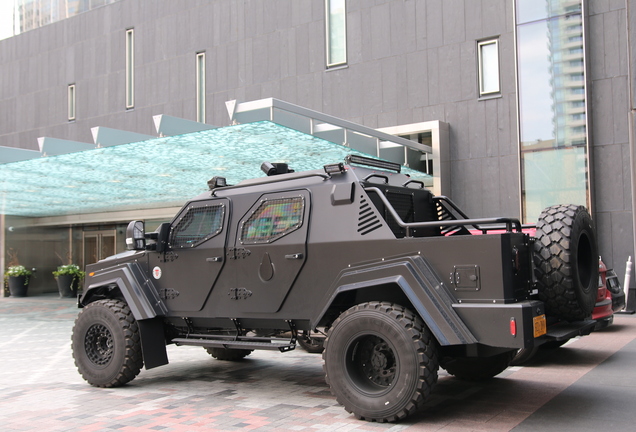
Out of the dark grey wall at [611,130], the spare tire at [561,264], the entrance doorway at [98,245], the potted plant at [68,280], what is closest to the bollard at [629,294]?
the dark grey wall at [611,130]

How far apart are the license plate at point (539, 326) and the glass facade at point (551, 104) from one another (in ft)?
34.0

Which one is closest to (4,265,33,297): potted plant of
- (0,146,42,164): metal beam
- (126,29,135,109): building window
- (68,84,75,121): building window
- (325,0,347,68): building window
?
(68,84,75,121): building window

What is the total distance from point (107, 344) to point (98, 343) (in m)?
0.18

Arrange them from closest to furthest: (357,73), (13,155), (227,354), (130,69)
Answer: (227,354)
(13,155)
(357,73)
(130,69)

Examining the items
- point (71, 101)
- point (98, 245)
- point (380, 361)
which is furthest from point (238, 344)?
point (71, 101)

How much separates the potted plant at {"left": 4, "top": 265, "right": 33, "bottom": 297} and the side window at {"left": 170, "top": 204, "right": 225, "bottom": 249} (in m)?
19.1

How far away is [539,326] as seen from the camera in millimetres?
4973

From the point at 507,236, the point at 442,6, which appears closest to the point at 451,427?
the point at 507,236

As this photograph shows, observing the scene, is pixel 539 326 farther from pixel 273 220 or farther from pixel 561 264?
pixel 273 220

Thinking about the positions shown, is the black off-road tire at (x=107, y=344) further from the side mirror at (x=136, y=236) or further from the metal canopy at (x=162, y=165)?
the metal canopy at (x=162, y=165)

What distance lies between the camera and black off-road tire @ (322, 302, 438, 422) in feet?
16.3

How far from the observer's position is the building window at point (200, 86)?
21.5 m

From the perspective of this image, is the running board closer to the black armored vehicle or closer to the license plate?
the black armored vehicle

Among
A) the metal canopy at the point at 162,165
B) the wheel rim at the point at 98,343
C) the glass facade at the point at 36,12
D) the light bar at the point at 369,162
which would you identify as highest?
the glass facade at the point at 36,12
